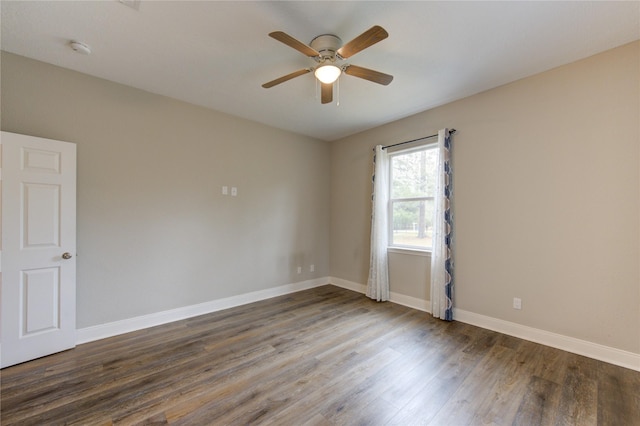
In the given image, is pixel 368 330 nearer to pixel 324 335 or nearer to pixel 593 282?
pixel 324 335

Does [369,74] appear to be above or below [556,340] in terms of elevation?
above

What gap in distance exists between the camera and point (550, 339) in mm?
2615

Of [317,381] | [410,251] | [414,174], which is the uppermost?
[414,174]

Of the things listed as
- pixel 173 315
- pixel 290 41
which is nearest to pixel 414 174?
pixel 290 41

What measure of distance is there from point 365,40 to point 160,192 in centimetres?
290

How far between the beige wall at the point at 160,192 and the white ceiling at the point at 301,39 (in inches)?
13.4

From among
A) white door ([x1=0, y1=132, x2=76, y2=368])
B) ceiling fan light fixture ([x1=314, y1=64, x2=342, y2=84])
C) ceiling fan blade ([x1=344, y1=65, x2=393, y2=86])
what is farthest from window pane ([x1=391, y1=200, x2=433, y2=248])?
white door ([x1=0, y1=132, x2=76, y2=368])

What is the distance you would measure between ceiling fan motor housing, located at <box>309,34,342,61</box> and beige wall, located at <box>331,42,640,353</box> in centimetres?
201

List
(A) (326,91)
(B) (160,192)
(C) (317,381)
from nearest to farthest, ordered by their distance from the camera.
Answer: (C) (317,381) → (A) (326,91) → (B) (160,192)

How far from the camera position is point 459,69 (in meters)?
2.64

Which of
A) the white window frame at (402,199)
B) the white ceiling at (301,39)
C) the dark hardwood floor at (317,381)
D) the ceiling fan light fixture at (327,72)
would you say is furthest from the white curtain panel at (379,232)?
the ceiling fan light fixture at (327,72)

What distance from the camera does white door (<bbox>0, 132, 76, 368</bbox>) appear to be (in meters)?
2.26

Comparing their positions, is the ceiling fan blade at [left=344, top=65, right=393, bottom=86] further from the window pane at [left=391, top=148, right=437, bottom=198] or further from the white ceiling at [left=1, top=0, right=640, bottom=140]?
the window pane at [left=391, top=148, right=437, bottom=198]

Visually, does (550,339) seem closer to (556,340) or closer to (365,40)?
(556,340)
